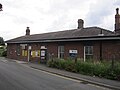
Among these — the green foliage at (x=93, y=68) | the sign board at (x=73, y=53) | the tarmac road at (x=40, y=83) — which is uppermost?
the sign board at (x=73, y=53)

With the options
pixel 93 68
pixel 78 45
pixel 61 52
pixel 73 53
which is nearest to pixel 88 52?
pixel 78 45

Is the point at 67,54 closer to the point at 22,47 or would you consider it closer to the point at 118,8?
the point at 118,8

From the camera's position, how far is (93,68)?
686 inches

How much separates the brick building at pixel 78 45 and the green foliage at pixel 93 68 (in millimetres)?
3647

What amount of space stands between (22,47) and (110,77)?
2289cm

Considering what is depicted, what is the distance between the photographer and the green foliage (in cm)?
1552

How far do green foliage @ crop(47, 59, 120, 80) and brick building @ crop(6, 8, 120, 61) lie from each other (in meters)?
3.65

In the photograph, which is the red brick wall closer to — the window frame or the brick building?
the brick building

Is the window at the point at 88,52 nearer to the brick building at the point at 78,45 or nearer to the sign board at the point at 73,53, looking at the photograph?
the brick building at the point at 78,45

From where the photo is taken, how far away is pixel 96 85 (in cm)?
1330

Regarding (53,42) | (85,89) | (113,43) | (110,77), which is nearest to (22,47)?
(53,42)

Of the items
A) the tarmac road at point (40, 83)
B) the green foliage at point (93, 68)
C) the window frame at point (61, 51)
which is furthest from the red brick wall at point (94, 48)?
the tarmac road at point (40, 83)

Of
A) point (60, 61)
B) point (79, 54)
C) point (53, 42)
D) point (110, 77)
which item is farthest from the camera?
point (53, 42)

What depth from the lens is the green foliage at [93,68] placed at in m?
15.5
